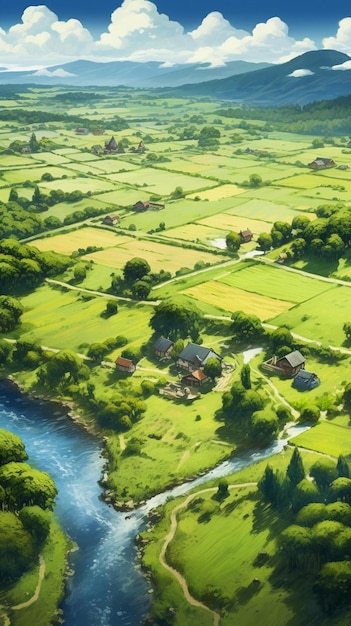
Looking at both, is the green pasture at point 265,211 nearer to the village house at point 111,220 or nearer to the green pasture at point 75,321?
the village house at point 111,220

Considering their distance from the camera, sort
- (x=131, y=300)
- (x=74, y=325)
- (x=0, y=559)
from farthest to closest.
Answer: (x=131, y=300) < (x=74, y=325) < (x=0, y=559)

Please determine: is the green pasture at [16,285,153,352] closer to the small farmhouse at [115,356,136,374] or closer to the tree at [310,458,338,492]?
the small farmhouse at [115,356,136,374]

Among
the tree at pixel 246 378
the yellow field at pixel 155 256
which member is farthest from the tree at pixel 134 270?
the tree at pixel 246 378

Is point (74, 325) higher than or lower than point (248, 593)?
higher

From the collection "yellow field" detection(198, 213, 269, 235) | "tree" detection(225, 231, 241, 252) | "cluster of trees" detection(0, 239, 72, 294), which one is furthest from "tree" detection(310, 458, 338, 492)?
"yellow field" detection(198, 213, 269, 235)

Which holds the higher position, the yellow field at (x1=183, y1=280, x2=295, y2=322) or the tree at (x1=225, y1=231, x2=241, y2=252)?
the tree at (x1=225, y1=231, x2=241, y2=252)

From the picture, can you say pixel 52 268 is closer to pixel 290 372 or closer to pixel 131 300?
pixel 131 300

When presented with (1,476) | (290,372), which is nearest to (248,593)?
(1,476)
